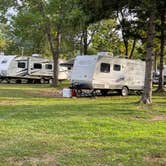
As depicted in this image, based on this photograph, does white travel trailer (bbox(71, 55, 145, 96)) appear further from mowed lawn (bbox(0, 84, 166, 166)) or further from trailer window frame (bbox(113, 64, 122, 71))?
mowed lawn (bbox(0, 84, 166, 166))

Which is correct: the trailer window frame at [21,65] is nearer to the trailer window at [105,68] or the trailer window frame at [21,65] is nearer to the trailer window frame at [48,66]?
the trailer window frame at [48,66]

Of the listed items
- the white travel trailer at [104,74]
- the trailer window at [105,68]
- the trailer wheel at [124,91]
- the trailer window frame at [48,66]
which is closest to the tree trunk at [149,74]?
the white travel trailer at [104,74]

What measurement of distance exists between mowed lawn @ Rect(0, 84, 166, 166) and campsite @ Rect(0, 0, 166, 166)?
0.02 meters

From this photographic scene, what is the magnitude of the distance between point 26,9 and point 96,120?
2347cm

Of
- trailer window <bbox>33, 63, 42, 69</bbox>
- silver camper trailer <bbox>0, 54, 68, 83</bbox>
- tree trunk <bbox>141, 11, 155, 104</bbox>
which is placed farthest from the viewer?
trailer window <bbox>33, 63, 42, 69</bbox>

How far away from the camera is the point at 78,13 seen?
25641 mm

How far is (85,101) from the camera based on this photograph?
19.3 m

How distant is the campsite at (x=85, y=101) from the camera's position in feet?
25.8

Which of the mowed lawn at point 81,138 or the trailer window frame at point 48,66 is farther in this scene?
the trailer window frame at point 48,66

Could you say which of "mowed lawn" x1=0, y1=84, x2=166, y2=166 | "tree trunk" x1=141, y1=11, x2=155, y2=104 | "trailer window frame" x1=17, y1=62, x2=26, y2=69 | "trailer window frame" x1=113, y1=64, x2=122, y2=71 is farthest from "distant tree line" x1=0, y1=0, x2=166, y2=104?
"mowed lawn" x1=0, y1=84, x2=166, y2=166

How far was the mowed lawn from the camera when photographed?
736 centimetres

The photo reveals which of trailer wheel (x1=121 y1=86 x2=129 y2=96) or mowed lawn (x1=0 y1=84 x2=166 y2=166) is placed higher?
trailer wheel (x1=121 y1=86 x2=129 y2=96)

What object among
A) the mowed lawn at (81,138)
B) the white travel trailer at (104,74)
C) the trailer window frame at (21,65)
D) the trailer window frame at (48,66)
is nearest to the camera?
the mowed lawn at (81,138)

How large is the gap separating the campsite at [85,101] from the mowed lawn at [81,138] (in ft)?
0.05
